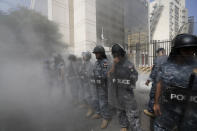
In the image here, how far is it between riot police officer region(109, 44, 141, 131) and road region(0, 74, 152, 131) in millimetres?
538

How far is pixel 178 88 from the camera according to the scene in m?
1.03

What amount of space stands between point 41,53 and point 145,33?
17.7 meters

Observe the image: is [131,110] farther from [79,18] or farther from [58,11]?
[58,11]

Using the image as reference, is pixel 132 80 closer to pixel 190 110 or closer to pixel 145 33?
pixel 190 110

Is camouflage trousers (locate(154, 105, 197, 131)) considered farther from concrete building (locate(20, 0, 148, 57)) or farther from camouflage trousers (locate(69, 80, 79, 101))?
concrete building (locate(20, 0, 148, 57))

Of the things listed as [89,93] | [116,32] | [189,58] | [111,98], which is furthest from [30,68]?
[116,32]

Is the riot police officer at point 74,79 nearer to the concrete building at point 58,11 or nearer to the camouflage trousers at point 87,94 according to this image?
the camouflage trousers at point 87,94

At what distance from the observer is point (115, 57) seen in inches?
75.3

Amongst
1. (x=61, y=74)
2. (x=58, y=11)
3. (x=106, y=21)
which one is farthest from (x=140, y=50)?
(x=61, y=74)

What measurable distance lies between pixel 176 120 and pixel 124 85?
0.81 metres

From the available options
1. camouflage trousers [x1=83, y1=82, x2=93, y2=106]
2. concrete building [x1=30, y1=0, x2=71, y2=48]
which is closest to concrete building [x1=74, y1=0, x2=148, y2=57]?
concrete building [x1=30, y1=0, x2=71, y2=48]

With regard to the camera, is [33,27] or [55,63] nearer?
[55,63]

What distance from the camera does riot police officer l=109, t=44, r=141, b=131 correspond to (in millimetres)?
1803

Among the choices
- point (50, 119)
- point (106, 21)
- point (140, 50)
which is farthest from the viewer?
point (106, 21)
